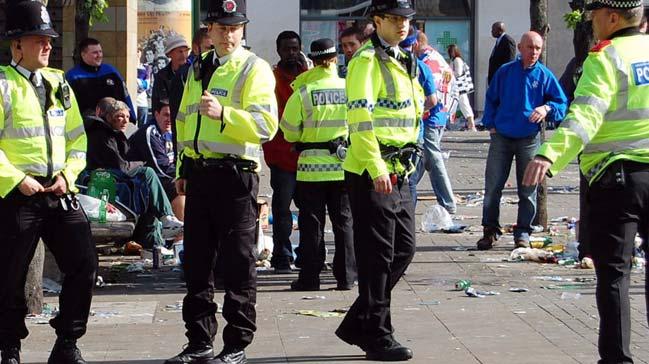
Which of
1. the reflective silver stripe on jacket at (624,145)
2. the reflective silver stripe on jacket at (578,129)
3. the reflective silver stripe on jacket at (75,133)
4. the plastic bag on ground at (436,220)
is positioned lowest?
the plastic bag on ground at (436,220)

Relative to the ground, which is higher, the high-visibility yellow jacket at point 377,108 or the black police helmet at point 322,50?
the black police helmet at point 322,50

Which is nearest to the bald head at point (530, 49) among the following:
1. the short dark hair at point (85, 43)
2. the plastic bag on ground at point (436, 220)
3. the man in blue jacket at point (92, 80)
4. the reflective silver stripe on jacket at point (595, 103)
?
the plastic bag on ground at point (436, 220)

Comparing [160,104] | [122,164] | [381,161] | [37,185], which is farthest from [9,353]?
[160,104]

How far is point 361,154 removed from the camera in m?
7.75

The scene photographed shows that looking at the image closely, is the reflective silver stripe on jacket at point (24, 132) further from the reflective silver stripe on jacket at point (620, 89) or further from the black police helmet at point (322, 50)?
the black police helmet at point (322, 50)

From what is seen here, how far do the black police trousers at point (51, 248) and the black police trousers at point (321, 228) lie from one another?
3.18 meters

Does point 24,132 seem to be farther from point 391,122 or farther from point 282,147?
point 282,147

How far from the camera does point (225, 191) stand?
759 centimetres

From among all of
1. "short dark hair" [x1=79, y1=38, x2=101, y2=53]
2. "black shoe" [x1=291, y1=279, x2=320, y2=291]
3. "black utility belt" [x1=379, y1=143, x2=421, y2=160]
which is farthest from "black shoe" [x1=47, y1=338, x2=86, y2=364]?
"short dark hair" [x1=79, y1=38, x2=101, y2=53]

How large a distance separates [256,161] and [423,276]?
3.85 meters

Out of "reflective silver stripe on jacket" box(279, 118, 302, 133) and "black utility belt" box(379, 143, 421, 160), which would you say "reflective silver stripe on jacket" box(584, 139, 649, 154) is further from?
"reflective silver stripe on jacket" box(279, 118, 302, 133)

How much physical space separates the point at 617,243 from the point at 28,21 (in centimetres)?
327

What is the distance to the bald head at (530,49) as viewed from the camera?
12508 millimetres

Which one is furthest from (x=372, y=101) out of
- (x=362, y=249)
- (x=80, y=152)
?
(x=80, y=152)
